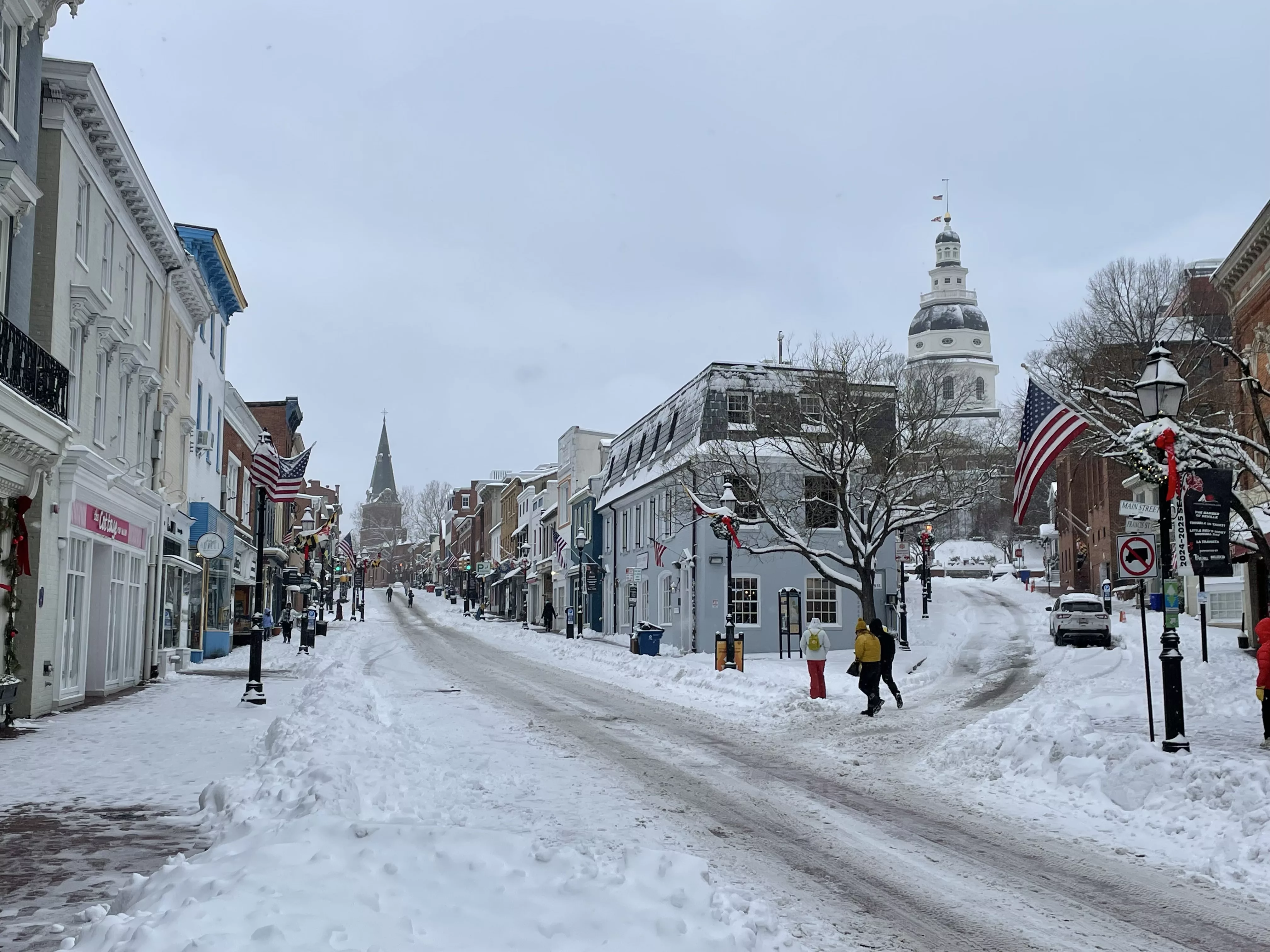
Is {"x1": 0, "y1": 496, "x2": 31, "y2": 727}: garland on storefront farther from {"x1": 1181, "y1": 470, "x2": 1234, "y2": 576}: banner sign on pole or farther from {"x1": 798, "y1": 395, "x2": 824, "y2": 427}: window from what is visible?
{"x1": 798, "y1": 395, "x2": 824, "y2": 427}: window

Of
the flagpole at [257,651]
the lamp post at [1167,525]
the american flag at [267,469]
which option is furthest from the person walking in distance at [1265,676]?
the american flag at [267,469]

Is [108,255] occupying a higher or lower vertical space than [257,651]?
higher

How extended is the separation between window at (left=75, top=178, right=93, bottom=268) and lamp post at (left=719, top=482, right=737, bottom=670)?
14429mm

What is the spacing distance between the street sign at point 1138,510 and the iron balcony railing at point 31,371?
1406 cm

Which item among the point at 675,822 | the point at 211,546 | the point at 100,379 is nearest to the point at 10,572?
A: the point at 100,379

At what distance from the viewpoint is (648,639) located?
3784 centimetres

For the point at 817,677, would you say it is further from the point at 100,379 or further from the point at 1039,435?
the point at 100,379

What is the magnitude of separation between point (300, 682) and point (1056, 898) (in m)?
21.2

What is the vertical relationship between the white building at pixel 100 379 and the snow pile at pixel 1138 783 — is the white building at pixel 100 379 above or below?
above

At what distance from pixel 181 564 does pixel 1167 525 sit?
2370 cm

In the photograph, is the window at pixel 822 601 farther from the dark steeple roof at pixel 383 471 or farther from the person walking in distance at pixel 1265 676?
the dark steeple roof at pixel 383 471

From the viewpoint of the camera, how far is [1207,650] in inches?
1192

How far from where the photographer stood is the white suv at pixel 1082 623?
36.5 m

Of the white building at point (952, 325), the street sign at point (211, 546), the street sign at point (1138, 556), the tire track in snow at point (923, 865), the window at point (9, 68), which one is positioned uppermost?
the white building at point (952, 325)
